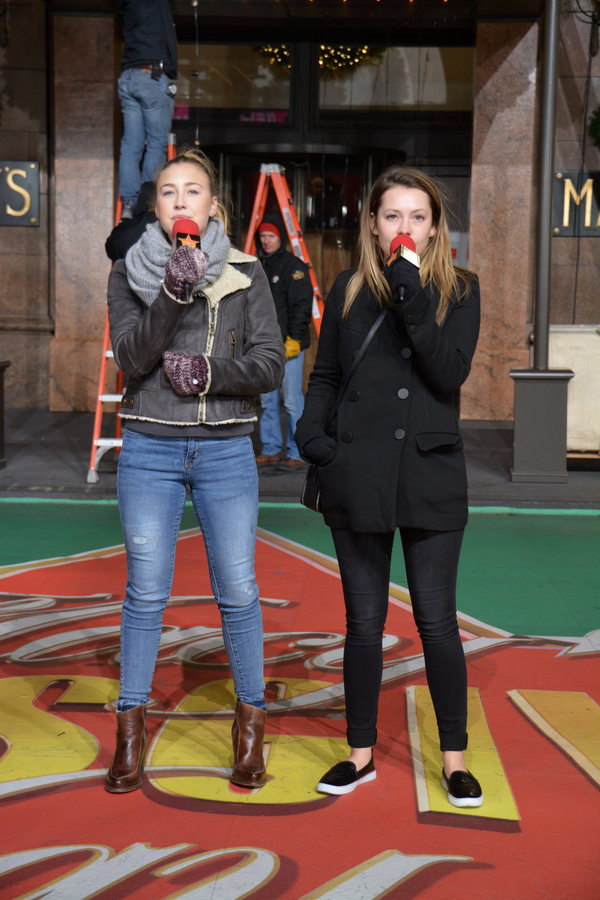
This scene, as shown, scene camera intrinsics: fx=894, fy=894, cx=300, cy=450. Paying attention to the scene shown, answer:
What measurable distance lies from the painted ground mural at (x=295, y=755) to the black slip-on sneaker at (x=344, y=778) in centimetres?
3

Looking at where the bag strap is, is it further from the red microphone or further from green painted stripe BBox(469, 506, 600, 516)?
green painted stripe BBox(469, 506, 600, 516)

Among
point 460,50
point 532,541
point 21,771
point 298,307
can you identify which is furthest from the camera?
point 460,50

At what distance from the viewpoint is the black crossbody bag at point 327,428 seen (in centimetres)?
271

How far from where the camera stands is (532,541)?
239 inches

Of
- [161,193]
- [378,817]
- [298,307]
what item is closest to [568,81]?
[298,307]

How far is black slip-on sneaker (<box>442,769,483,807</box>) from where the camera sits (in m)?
2.67

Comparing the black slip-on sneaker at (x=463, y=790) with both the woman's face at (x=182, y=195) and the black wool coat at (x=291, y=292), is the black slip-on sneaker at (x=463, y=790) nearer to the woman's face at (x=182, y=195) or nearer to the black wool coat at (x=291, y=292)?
the woman's face at (x=182, y=195)

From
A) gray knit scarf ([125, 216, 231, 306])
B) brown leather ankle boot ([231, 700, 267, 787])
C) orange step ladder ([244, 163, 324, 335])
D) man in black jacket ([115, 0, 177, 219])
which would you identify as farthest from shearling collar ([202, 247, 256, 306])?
orange step ladder ([244, 163, 324, 335])

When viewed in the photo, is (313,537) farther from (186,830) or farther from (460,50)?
(460,50)

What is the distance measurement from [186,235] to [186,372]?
15.3 inches

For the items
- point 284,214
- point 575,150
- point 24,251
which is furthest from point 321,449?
point 24,251

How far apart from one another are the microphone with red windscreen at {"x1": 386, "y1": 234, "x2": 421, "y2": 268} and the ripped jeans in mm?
749

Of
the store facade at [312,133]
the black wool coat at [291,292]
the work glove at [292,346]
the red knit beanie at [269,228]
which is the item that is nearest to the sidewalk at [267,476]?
the work glove at [292,346]

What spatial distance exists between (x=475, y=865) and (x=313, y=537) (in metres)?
3.79
